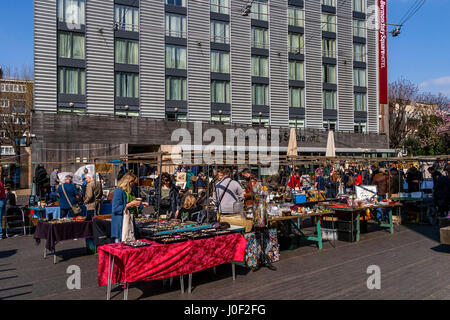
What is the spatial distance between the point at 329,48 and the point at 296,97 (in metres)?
6.42

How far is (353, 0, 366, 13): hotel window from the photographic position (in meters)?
39.5

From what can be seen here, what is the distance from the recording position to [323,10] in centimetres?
3766

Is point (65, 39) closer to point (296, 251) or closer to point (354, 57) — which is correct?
point (296, 251)

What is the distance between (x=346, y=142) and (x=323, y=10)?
12805mm

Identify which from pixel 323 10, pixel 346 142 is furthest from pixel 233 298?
pixel 323 10

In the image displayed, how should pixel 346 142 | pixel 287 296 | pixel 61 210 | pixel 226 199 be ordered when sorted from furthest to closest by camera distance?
pixel 346 142
pixel 61 210
pixel 226 199
pixel 287 296

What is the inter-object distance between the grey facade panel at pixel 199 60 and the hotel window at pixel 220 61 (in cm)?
44

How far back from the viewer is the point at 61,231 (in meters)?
9.14

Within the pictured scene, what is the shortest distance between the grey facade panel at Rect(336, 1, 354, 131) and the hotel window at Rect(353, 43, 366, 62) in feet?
2.18

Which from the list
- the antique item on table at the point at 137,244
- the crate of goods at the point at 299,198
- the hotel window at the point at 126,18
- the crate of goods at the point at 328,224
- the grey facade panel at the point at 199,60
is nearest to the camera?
the antique item on table at the point at 137,244

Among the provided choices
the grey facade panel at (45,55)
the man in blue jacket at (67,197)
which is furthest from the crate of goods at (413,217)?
the grey facade panel at (45,55)

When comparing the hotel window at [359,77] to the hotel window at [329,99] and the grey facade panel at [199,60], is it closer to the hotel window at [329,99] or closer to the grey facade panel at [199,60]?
the hotel window at [329,99]

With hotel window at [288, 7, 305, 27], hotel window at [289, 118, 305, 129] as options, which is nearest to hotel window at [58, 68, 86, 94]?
hotel window at [289, 118, 305, 129]

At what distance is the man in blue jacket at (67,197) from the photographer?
1177 cm
